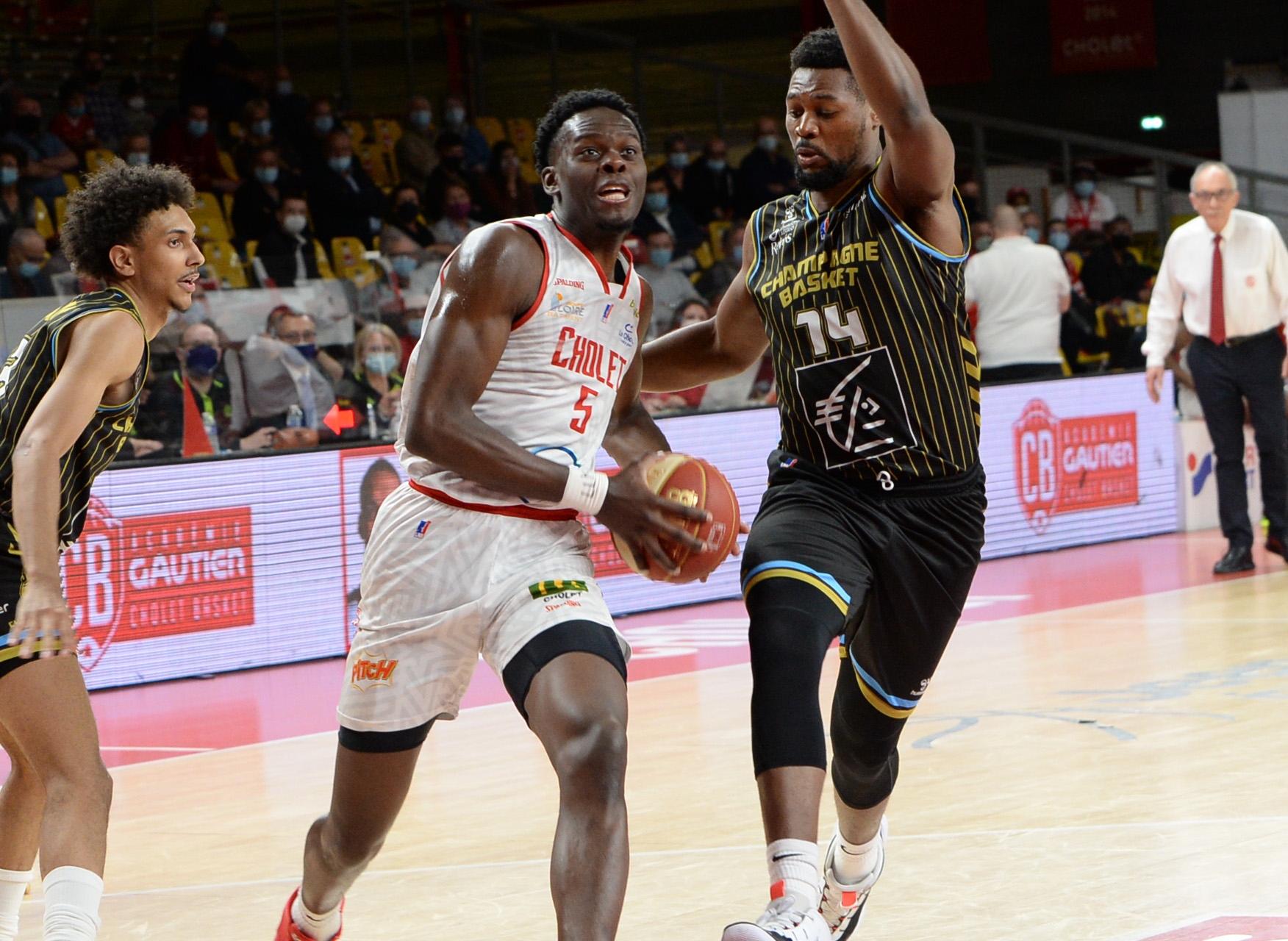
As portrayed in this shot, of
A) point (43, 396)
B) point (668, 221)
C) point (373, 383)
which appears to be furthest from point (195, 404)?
point (668, 221)

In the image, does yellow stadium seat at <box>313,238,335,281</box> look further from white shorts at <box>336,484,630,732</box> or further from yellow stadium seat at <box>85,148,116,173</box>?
white shorts at <box>336,484,630,732</box>

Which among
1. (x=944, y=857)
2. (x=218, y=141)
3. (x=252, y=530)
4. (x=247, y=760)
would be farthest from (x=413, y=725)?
(x=218, y=141)

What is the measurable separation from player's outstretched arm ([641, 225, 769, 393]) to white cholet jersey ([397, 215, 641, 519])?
676 mm

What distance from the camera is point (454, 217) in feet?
46.3

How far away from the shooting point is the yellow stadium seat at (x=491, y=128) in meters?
16.8

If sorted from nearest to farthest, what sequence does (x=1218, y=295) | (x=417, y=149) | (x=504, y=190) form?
(x=1218, y=295), (x=504, y=190), (x=417, y=149)

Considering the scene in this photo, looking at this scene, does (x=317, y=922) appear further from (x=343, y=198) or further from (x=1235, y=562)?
(x=343, y=198)

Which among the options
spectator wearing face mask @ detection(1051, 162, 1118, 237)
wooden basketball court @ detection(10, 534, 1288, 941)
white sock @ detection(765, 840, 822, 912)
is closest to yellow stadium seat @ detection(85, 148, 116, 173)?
wooden basketball court @ detection(10, 534, 1288, 941)

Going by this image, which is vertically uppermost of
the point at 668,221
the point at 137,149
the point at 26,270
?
the point at 137,149

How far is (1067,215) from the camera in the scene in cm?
1791

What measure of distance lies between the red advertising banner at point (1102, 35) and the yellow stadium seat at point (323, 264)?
49.1 feet

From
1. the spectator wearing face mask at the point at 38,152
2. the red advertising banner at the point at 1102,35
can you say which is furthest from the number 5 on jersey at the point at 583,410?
the red advertising banner at the point at 1102,35

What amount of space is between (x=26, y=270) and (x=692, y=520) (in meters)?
7.60

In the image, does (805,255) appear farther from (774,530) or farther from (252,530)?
(252,530)
